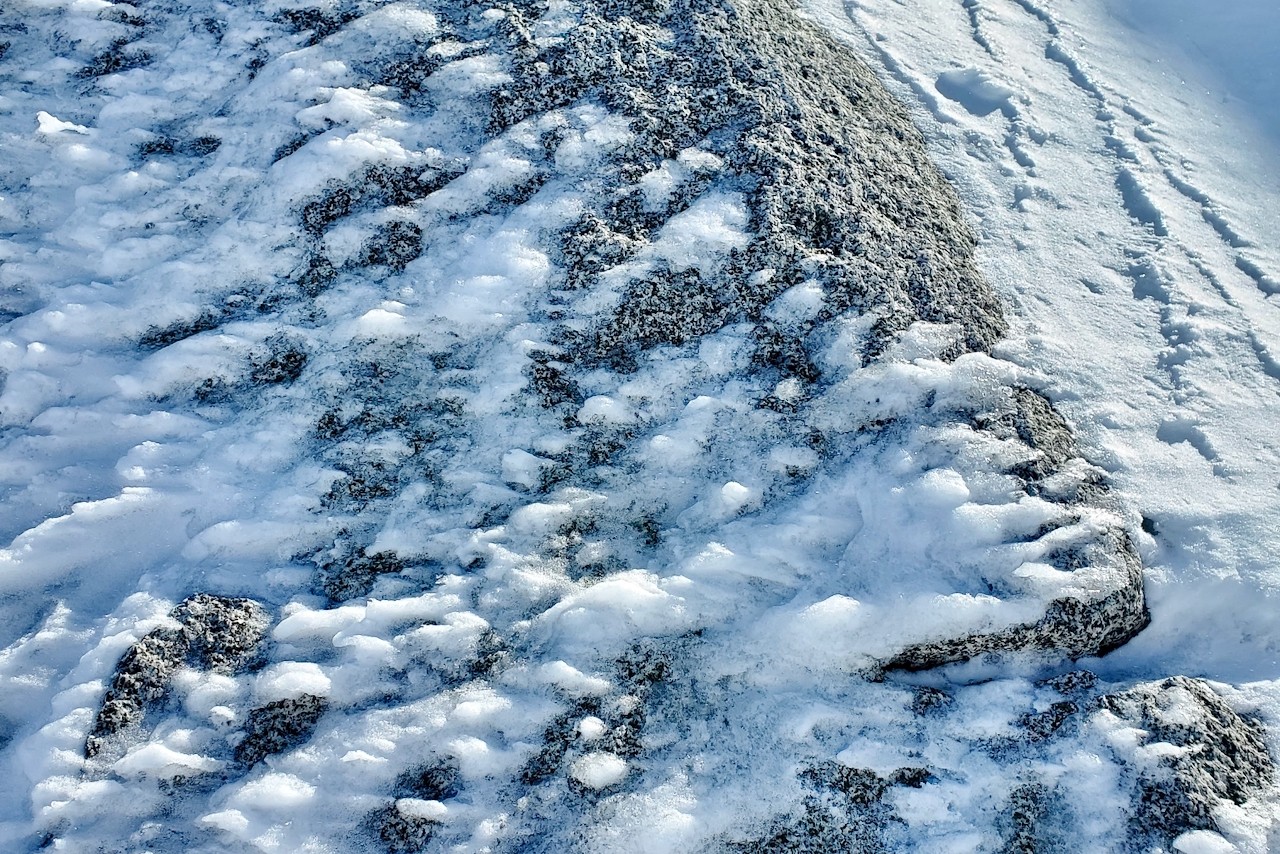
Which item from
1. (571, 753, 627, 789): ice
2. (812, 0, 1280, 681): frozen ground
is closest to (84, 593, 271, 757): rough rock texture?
(571, 753, 627, 789): ice

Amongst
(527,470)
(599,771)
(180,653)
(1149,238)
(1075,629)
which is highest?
(1149,238)

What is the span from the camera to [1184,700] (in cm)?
194

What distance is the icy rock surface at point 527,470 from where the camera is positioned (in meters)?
1.81

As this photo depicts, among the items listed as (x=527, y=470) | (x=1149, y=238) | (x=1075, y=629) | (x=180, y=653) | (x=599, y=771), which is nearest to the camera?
(x=599, y=771)

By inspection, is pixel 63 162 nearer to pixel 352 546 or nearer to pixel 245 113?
pixel 245 113

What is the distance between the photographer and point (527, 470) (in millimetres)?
2213

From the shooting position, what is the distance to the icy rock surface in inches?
71.4

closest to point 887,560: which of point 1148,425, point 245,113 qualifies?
point 1148,425

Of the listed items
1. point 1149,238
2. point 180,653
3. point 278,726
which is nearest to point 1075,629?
point 1149,238

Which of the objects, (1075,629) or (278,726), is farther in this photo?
(1075,629)

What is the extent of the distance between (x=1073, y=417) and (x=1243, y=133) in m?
1.92

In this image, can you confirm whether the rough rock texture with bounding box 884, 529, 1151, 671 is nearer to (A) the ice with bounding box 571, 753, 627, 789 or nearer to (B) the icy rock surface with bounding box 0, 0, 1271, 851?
(B) the icy rock surface with bounding box 0, 0, 1271, 851

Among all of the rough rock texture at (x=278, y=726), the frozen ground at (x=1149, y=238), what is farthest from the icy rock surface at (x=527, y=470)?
the frozen ground at (x=1149, y=238)

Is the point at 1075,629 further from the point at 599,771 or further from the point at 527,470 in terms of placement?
the point at 527,470
